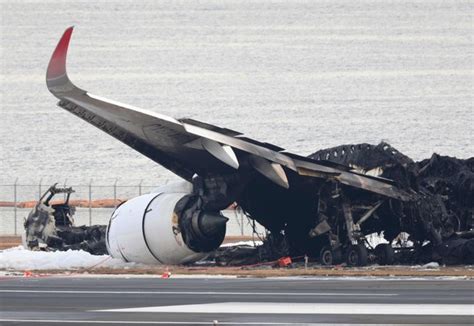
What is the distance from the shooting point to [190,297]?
1189 inches

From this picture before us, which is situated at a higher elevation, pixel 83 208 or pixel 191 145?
pixel 83 208

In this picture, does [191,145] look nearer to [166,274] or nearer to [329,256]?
[166,274]

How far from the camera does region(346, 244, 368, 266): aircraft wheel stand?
133 feet

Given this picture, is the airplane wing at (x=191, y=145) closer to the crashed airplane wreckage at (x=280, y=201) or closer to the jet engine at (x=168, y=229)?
the crashed airplane wreckage at (x=280, y=201)

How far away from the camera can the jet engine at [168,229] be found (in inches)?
1622

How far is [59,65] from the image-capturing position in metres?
35.8

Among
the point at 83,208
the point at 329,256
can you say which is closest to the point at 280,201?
the point at 329,256

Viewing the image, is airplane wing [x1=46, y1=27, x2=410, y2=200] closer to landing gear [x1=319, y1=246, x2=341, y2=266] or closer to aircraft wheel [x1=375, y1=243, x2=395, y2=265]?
aircraft wheel [x1=375, y1=243, x2=395, y2=265]

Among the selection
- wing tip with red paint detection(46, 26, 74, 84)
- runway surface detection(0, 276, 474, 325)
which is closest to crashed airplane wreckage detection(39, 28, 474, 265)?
wing tip with red paint detection(46, 26, 74, 84)

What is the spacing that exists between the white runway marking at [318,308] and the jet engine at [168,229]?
42.3 ft

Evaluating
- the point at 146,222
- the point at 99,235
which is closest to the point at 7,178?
the point at 99,235

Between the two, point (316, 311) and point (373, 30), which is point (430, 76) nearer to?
point (373, 30)

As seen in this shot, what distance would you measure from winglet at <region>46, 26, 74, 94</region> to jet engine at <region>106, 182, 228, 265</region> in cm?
655

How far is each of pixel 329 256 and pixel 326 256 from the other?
5.9 inches
